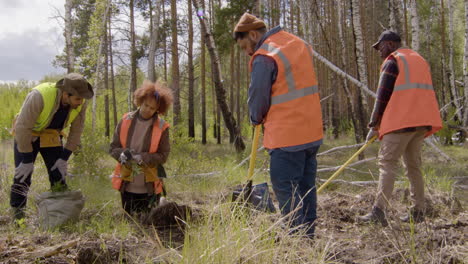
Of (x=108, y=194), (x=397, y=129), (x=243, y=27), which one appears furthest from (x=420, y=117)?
(x=108, y=194)

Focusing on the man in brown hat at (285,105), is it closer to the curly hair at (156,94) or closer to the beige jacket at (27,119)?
the curly hair at (156,94)

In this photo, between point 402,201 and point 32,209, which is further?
point 402,201

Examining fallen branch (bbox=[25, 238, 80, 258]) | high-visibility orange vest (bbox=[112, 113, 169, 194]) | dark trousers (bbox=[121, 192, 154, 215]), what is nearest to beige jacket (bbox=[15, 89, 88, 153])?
high-visibility orange vest (bbox=[112, 113, 169, 194])

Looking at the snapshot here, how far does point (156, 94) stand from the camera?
364cm

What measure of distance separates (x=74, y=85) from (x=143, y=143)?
88 cm

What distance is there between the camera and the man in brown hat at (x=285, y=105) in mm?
2707

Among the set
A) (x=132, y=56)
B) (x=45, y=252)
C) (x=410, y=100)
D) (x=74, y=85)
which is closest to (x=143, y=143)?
(x=74, y=85)

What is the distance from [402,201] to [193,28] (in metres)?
12.5

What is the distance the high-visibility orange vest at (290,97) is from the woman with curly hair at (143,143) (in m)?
1.32

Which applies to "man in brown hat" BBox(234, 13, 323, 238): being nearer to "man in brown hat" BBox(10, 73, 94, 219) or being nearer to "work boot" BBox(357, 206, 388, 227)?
"work boot" BBox(357, 206, 388, 227)

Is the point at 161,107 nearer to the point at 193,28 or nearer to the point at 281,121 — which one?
the point at 281,121

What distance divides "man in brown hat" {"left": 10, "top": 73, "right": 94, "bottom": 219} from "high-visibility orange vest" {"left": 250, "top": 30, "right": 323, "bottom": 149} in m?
1.97

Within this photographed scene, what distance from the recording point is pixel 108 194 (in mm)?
4891

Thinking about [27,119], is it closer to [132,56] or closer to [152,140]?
[152,140]
